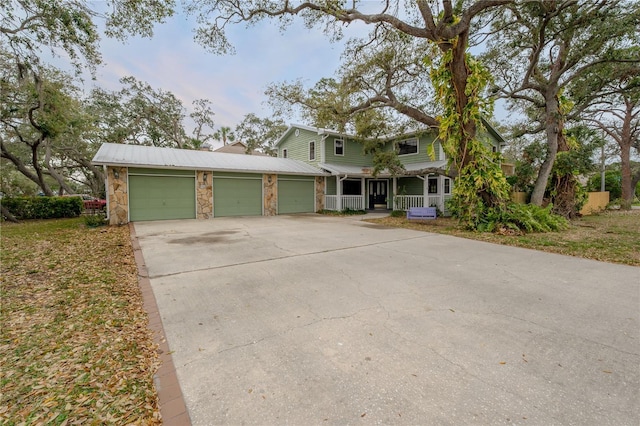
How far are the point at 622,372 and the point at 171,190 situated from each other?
1453 centimetres

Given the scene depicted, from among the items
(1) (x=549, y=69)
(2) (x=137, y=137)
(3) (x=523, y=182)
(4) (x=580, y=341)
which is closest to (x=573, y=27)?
(1) (x=549, y=69)

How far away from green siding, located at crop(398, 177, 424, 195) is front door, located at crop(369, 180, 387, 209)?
171 centimetres

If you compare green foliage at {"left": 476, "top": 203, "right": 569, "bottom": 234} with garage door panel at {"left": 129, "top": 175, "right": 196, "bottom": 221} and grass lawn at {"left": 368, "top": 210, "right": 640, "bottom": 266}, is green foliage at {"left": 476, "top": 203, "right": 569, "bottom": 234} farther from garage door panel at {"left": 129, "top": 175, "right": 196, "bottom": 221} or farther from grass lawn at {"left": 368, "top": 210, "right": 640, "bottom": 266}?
garage door panel at {"left": 129, "top": 175, "right": 196, "bottom": 221}

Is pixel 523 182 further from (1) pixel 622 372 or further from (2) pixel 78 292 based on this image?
(2) pixel 78 292

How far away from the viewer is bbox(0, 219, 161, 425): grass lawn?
1.90m

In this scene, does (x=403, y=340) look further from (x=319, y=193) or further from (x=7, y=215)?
(x=7, y=215)

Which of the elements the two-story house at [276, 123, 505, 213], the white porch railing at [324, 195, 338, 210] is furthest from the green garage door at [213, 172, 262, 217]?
the two-story house at [276, 123, 505, 213]

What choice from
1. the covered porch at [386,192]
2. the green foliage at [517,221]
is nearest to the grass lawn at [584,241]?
the green foliage at [517,221]

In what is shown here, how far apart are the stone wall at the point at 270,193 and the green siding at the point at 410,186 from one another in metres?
7.99

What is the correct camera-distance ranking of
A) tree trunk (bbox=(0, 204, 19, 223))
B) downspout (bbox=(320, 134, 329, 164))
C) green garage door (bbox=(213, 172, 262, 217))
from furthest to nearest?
downspout (bbox=(320, 134, 329, 164)) → green garage door (bbox=(213, 172, 262, 217)) → tree trunk (bbox=(0, 204, 19, 223))

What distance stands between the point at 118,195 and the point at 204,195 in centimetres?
347

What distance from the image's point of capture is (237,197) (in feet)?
48.7

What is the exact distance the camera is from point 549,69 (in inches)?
517

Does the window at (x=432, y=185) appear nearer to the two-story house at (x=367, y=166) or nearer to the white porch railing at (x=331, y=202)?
the two-story house at (x=367, y=166)
